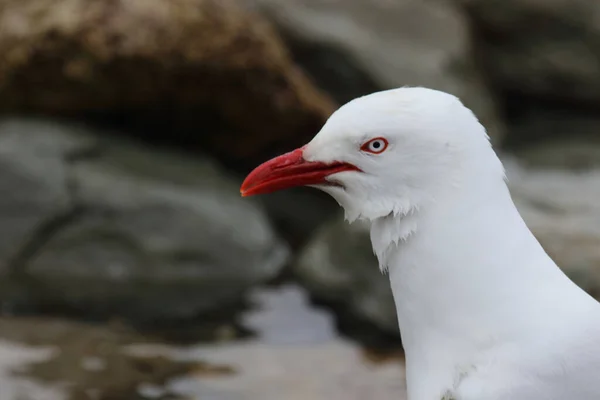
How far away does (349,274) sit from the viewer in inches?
228

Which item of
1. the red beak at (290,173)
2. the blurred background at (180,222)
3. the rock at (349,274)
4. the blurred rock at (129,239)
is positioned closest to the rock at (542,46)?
the blurred background at (180,222)

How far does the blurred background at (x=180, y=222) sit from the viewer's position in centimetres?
502

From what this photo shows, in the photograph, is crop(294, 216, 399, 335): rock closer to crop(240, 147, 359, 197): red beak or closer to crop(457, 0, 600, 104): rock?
crop(240, 147, 359, 197): red beak

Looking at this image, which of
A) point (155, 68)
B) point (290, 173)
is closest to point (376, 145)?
point (290, 173)

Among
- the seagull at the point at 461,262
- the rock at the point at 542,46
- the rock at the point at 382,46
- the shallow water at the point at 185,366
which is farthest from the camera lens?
the rock at the point at 542,46

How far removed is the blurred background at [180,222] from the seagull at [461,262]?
7.55ft

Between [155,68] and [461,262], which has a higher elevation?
[155,68]

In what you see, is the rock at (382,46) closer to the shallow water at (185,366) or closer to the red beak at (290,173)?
the shallow water at (185,366)

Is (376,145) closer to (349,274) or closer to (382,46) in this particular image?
(349,274)

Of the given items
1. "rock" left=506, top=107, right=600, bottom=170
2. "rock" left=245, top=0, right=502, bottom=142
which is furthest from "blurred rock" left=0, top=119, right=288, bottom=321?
"rock" left=506, top=107, right=600, bottom=170

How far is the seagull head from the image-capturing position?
251 centimetres

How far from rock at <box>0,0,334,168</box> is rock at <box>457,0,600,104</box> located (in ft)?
8.59

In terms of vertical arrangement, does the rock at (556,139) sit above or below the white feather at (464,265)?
above

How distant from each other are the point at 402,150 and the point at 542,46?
6.47 m
